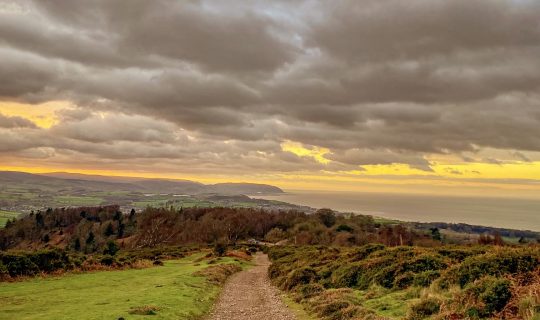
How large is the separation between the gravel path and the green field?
1.09 metres

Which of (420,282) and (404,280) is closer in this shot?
(420,282)

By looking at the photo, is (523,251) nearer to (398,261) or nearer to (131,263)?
(398,261)

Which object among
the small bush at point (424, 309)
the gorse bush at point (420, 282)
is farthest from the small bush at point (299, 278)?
Answer: the small bush at point (424, 309)

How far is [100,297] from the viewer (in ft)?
88.8

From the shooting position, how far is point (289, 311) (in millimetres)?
23672

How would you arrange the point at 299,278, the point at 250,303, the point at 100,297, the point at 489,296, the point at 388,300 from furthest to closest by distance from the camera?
the point at 299,278 → the point at 250,303 → the point at 100,297 → the point at 388,300 → the point at 489,296

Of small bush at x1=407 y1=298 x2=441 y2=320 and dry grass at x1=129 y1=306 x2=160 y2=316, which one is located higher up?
small bush at x1=407 y1=298 x2=441 y2=320

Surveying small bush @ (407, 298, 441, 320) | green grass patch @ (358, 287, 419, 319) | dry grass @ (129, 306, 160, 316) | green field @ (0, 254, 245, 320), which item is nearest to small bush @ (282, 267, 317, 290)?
green field @ (0, 254, 245, 320)

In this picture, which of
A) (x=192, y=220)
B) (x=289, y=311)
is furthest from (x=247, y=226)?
(x=289, y=311)

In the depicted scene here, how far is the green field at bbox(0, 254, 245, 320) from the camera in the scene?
21.0 m

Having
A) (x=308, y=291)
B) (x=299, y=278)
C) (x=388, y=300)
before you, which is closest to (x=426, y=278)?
(x=388, y=300)

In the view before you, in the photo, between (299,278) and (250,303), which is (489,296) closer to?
(250,303)

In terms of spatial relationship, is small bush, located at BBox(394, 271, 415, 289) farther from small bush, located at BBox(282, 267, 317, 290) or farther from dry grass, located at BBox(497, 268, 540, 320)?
dry grass, located at BBox(497, 268, 540, 320)

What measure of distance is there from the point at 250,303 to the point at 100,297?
10.4 m
